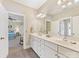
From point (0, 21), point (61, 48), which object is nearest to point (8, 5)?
point (0, 21)

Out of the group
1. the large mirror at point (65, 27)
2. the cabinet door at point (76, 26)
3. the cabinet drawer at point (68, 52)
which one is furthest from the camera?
the large mirror at point (65, 27)

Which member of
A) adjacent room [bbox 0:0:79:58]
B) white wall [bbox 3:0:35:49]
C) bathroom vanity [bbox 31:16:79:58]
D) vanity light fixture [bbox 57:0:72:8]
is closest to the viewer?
bathroom vanity [bbox 31:16:79:58]

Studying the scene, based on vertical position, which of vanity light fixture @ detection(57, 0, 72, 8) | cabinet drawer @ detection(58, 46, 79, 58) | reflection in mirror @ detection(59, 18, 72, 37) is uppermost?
vanity light fixture @ detection(57, 0, 72, 8)

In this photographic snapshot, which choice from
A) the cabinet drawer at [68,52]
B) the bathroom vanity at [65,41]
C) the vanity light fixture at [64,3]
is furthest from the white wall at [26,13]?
the cabinet drawer at [68,52]

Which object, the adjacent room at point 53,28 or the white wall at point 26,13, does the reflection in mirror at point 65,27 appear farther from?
the white wall at point 26,13

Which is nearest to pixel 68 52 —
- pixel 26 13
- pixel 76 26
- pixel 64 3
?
pixel 76 26

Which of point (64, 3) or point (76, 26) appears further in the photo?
point (64, 3)

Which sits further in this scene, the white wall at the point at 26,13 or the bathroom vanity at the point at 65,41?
the white wall at the point at 26,13

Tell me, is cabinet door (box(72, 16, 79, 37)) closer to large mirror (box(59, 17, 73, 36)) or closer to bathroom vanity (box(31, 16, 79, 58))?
bathroom vanity (box(31, 16, 79, 58))

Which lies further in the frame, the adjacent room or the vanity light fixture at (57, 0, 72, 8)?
the vanity light fixture at (57, 0, 72, 8)

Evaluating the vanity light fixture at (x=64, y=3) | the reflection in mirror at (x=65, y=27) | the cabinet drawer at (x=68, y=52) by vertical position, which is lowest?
the cabinet drawer at (x=68, y=52)

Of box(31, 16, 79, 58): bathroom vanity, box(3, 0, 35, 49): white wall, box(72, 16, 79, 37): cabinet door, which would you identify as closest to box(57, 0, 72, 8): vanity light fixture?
box(31, 16, 79, 58): bathroom vanity

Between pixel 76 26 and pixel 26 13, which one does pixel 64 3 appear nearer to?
pixel 76 26

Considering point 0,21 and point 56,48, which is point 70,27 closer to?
point 56,48
